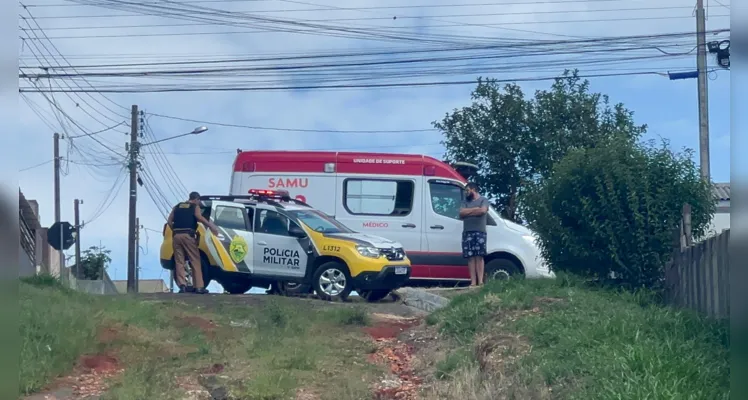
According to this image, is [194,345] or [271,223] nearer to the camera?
[194,345]

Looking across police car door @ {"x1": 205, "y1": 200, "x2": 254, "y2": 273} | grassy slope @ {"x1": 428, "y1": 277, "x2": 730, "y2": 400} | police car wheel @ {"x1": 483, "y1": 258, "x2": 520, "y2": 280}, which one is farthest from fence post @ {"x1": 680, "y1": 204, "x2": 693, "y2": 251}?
police car door @ {"x1": 205, "y1": 200, "x2": 254, "y2": 273}

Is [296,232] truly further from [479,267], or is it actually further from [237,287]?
[479,267]

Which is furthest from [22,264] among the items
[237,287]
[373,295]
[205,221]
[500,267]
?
[500,267]

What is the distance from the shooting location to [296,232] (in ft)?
50.1

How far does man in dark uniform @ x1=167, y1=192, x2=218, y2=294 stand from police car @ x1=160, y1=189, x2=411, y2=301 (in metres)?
0.22

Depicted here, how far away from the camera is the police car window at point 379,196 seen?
18016 millimetres

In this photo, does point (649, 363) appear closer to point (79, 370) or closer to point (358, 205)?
point (79, 370)

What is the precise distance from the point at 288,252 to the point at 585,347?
7.97 meters

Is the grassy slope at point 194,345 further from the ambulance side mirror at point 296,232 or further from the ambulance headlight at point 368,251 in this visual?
the ambulance side mirror at point 296,232

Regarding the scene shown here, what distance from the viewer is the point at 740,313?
4.80 meters

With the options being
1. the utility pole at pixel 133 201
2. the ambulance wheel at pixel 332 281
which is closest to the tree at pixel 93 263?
the utility pole at pixel 133 201

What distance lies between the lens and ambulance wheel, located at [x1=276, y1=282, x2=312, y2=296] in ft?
50.9

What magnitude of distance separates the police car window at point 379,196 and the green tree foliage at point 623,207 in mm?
5643

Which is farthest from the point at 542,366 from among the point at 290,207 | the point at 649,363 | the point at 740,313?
the point at 290,207
